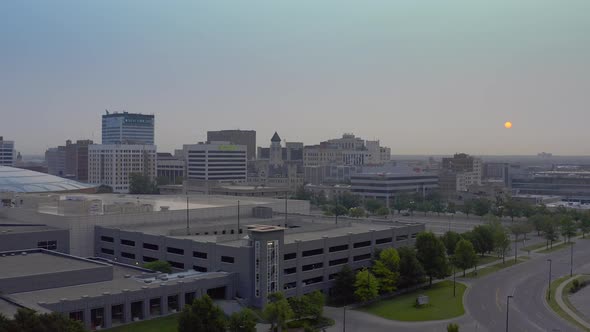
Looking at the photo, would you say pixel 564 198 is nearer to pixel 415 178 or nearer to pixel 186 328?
pixel 415 178

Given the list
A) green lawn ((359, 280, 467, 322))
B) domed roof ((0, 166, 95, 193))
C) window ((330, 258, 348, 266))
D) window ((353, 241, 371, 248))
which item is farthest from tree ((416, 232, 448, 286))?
domed roof ((0, 166, 95, 193))

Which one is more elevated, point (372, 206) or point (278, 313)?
point (372, 206)

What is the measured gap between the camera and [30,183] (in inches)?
4122

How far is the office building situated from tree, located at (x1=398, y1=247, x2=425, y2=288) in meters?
98.2

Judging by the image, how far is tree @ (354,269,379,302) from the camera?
183ft

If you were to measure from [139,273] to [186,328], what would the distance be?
16.1m

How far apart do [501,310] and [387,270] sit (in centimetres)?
1038

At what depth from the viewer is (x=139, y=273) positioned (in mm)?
55906

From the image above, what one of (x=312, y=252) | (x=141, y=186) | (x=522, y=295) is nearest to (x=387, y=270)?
(x=312, y=252)

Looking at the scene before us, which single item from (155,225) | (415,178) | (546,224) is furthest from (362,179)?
(155,225)

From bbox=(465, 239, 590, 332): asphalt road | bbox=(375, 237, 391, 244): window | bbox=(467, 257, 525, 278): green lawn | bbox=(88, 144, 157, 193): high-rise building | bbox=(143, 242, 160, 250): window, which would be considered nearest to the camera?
bbox=(465, 239, 590, 332): asphalt road

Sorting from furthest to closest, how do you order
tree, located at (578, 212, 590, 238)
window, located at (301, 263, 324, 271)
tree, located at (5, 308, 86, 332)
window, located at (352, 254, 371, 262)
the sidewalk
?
1. tree, located at (578, 212, 590, 238)
2. window, located at (352, 254, 371, 262)
3. window, located at (301, 263, 324, 271)
4. the sidewalk
5. tree, located at (5, 308, 86, 332)

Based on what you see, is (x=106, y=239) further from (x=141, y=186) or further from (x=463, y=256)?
(x=141, y=186)

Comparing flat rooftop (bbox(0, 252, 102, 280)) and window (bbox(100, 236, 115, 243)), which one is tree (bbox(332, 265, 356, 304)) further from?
window (bbox(100, 236, 115, 243))
